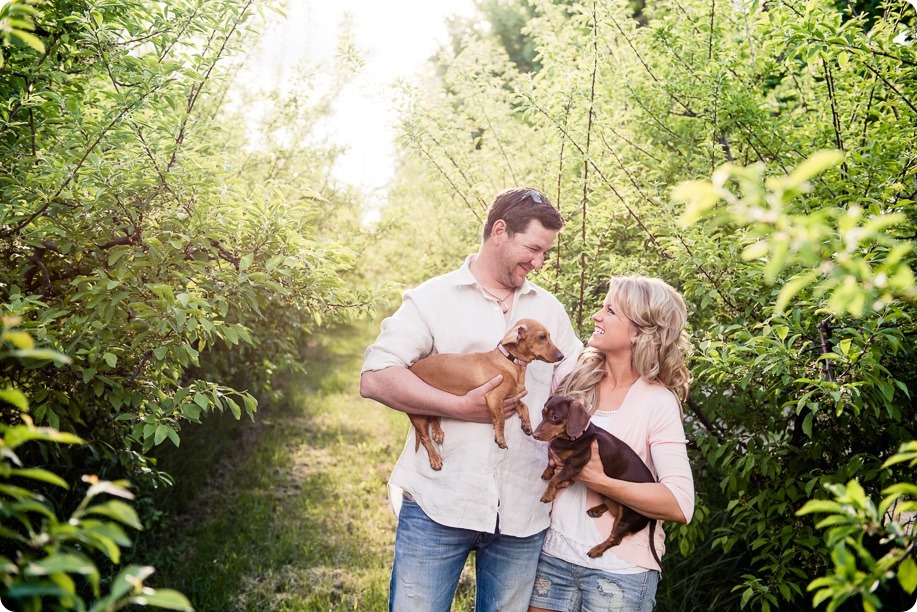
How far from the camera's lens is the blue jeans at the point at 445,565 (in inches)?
114

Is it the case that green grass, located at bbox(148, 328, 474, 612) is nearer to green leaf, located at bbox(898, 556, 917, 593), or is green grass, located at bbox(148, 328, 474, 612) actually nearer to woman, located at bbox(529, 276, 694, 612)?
woman, located at bbox(529, 276, 694, 612)

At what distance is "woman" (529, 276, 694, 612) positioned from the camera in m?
2.70

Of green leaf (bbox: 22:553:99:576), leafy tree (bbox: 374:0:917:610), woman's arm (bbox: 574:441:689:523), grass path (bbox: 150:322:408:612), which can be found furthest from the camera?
grass path (bbox: 150:322:408:612)

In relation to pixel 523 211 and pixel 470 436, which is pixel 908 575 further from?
pixel 523 211

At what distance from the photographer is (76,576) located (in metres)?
4.57

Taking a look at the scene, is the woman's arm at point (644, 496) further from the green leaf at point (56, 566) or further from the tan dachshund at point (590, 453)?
the green leaf at point (56, 566)

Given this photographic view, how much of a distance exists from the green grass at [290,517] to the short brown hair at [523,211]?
345 centimetres

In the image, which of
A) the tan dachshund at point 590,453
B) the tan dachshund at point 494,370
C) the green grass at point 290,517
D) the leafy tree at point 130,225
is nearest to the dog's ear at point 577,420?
the tan dachshund at point 590,453

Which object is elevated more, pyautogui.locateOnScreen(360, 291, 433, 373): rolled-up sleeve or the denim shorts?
pyautogui.locateOnScreen(360, 291, 433, 373): rolled-up sleeve

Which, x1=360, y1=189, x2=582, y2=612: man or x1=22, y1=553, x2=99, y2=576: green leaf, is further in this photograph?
x1=360, y1=189, x2=582, y2=612: man

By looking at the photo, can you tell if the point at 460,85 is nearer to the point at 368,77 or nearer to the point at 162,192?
the point at 368,77

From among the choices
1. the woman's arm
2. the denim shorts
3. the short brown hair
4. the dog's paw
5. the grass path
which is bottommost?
the grass path

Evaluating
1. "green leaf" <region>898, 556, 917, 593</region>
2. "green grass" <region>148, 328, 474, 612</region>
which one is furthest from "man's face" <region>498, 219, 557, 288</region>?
"green grass" <region>148, 328, 474, 612</region>

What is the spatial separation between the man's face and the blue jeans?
42.9 inches
